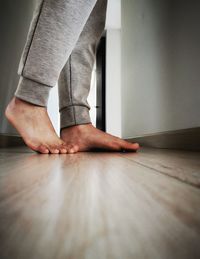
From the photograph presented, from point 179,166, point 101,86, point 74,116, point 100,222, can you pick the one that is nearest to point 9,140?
point 74,116

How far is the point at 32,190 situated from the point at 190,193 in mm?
131

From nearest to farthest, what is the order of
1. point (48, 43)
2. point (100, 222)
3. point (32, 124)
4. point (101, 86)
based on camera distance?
point (100, 222)
point (48, 43)
point (32, 124)
point (101, 86)

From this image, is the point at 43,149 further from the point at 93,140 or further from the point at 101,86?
the point at 101,86

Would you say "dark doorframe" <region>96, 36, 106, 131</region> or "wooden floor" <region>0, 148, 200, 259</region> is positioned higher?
"dark doorframe" <region>96, 36, 106, 131</region>

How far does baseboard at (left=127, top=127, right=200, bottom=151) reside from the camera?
1098 millimetres

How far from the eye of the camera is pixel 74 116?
1.15m

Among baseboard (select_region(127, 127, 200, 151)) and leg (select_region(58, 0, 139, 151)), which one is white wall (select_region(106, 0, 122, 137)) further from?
leg (select_region(58, 0, 139, 151))

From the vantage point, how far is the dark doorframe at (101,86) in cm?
475

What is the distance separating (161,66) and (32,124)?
2.91ft

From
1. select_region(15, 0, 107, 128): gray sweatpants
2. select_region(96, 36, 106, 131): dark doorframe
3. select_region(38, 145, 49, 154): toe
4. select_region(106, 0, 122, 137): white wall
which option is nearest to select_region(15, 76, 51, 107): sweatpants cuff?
select_region(15, 0, 107, 128): gray sweatpants

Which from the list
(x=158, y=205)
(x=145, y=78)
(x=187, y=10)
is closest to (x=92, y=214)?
(x=158, y=205)

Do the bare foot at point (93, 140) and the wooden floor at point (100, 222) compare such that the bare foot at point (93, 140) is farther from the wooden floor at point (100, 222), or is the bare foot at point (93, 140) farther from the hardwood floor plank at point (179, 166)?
the wooden floor at point (100, 222)

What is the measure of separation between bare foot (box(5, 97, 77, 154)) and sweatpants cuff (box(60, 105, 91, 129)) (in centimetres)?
19

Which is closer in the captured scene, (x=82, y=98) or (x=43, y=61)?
(x=43, y=61)
